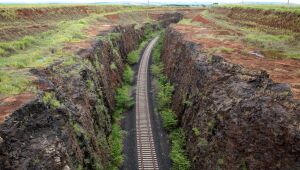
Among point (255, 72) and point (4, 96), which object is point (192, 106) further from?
point (4, 96)

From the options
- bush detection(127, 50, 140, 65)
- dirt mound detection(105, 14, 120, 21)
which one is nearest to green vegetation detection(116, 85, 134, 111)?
bush detection(127, 50, 140, 65)

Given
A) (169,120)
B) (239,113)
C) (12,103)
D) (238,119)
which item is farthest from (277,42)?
(12,103)

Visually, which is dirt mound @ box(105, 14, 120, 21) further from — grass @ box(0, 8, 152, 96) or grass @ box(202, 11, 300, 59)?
grass @ box(202, 11, 300, 59)

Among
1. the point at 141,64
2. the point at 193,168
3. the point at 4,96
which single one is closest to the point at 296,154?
the point at 193,168

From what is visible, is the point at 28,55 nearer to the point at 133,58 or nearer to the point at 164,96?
the point at 164,96

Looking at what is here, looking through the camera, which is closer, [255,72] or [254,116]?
[254,116]

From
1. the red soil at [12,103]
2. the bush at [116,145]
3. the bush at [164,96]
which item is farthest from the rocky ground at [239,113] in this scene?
the red soil at [12,103]
